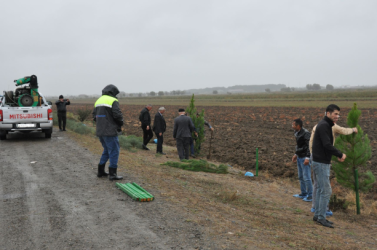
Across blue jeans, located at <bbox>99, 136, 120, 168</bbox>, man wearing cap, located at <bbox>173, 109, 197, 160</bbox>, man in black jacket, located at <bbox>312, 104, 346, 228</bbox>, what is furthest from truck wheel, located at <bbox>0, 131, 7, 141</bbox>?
man in black jacket, located at <bbox>312, 104, 346, 228</bbox>

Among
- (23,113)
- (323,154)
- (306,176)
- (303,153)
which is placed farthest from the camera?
(23,113)

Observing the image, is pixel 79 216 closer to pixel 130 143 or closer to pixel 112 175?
pixel 112 175

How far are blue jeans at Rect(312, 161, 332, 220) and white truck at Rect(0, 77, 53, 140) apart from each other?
36.9ft

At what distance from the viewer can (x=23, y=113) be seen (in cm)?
1311

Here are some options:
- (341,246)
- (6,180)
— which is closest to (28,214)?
(6,180)

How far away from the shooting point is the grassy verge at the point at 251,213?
15.9 ft

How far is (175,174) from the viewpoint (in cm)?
895

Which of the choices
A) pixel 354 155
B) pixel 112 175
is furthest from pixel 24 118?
pixel 354 155

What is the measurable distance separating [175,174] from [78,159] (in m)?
3.14

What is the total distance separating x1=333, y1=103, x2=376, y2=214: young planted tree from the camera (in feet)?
23.8

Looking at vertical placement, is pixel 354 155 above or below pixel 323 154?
below

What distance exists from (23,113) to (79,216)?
9.50 meters

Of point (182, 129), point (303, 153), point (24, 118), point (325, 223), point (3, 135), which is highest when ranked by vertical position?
point (24, 118)

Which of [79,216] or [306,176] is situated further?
[306,176]
